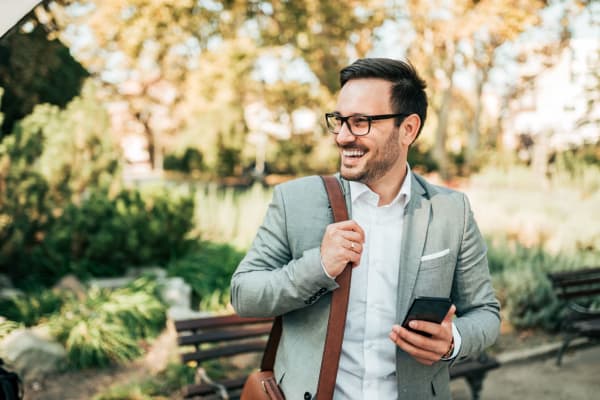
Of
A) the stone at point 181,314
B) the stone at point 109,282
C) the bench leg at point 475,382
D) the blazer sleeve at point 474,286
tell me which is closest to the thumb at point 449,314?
the blazer sleeve at point 474,286

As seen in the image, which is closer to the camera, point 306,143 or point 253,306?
point 253,306

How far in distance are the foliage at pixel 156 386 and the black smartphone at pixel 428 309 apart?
3346mm

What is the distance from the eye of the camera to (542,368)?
18.9 ft

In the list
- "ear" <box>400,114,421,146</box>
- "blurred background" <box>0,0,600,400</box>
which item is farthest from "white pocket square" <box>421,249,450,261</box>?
"blurred background" <box>0,0,600,400</box>

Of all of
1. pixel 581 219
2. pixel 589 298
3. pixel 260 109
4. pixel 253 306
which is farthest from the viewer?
pixel 260 109

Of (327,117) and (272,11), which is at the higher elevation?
(272,11)

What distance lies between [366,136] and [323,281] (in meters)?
0.56

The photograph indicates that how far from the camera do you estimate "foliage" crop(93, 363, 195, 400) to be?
4414 mm

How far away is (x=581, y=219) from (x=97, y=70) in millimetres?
22386

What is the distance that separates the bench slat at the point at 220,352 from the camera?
388 centimetres

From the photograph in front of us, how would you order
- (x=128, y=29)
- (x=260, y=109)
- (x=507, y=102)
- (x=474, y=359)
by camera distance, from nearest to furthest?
(x=474, y=359), (x=128, y=29), (x=260, y=109), (x=507, y=102)

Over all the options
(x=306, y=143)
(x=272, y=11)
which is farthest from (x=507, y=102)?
(x=272, y=11)

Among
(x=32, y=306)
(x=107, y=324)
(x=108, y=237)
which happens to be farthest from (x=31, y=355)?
(x=108, y=237)

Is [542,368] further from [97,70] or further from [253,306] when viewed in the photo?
[97,70]
